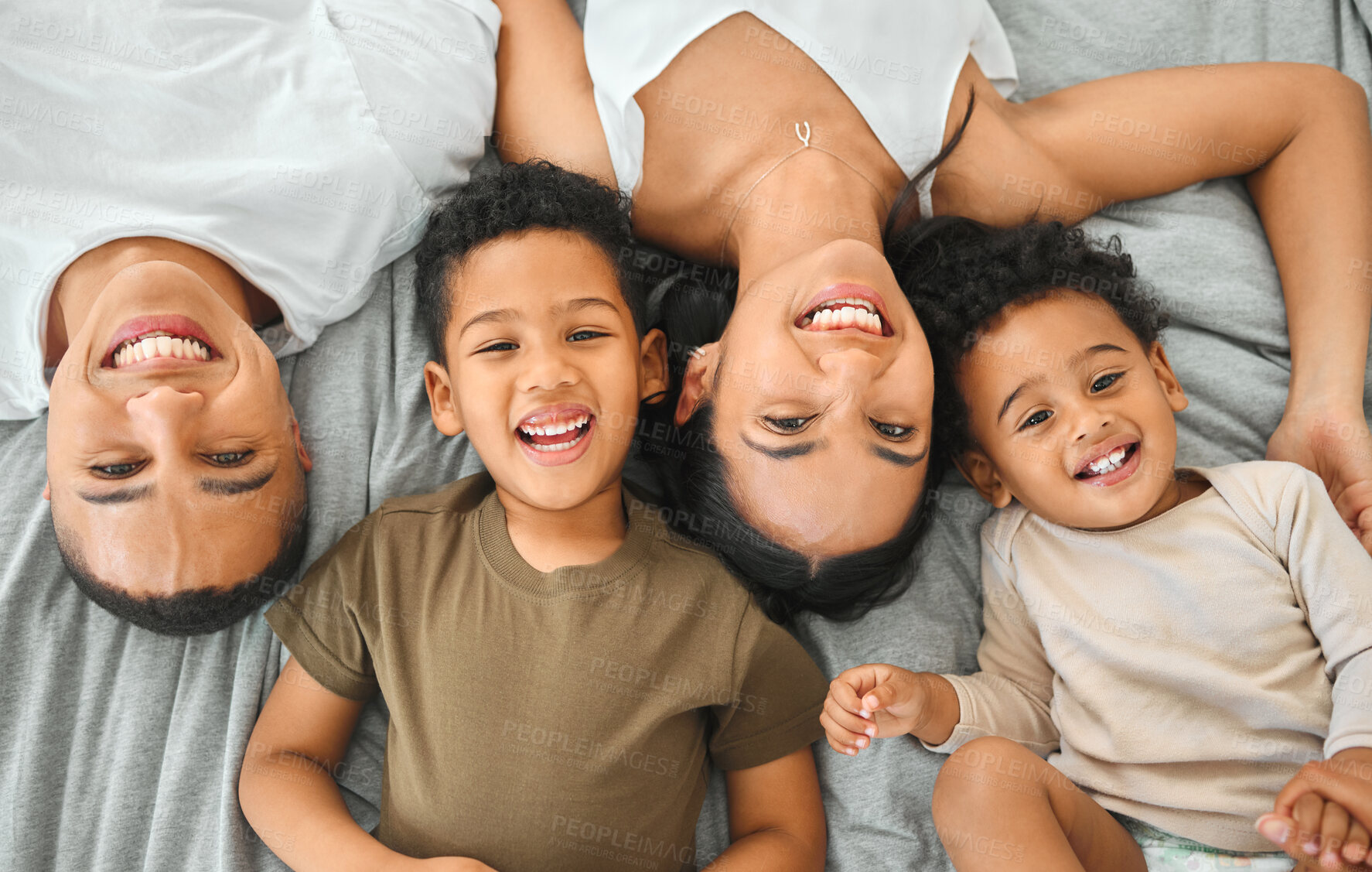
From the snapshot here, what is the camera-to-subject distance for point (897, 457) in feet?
4.22

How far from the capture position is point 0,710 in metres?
1.34

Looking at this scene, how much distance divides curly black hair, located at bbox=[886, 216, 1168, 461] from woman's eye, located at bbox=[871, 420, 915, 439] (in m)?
0.19

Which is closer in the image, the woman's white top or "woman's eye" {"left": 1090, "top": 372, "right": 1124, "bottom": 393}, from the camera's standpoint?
"woman's eye" {"left": 1090, "top": 372, "right": 1124, "bottom": 393}

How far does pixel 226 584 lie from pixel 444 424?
40 centimetres

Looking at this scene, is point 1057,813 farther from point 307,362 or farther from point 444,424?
point 307,362

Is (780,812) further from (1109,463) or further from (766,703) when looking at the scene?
(1109,463)

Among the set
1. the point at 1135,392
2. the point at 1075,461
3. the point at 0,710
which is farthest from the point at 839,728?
the point at 0,710

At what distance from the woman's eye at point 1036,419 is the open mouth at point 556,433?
26.2 inches

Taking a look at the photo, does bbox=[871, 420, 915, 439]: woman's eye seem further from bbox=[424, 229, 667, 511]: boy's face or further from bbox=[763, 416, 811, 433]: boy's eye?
bbox=[424, 229, 667, 511]: boy's face

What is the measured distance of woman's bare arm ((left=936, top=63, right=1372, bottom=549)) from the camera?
5.07 feet

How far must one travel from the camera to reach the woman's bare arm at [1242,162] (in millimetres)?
1545

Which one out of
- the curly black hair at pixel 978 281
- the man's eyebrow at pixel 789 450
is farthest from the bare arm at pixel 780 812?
the curly black hair at pixel 978 281

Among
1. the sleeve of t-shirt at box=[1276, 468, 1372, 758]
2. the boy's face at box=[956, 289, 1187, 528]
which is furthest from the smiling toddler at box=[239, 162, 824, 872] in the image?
the sleeve of t-shirt at box=[1276, 468, 1372, 758]

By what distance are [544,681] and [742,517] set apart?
1.25 ft
